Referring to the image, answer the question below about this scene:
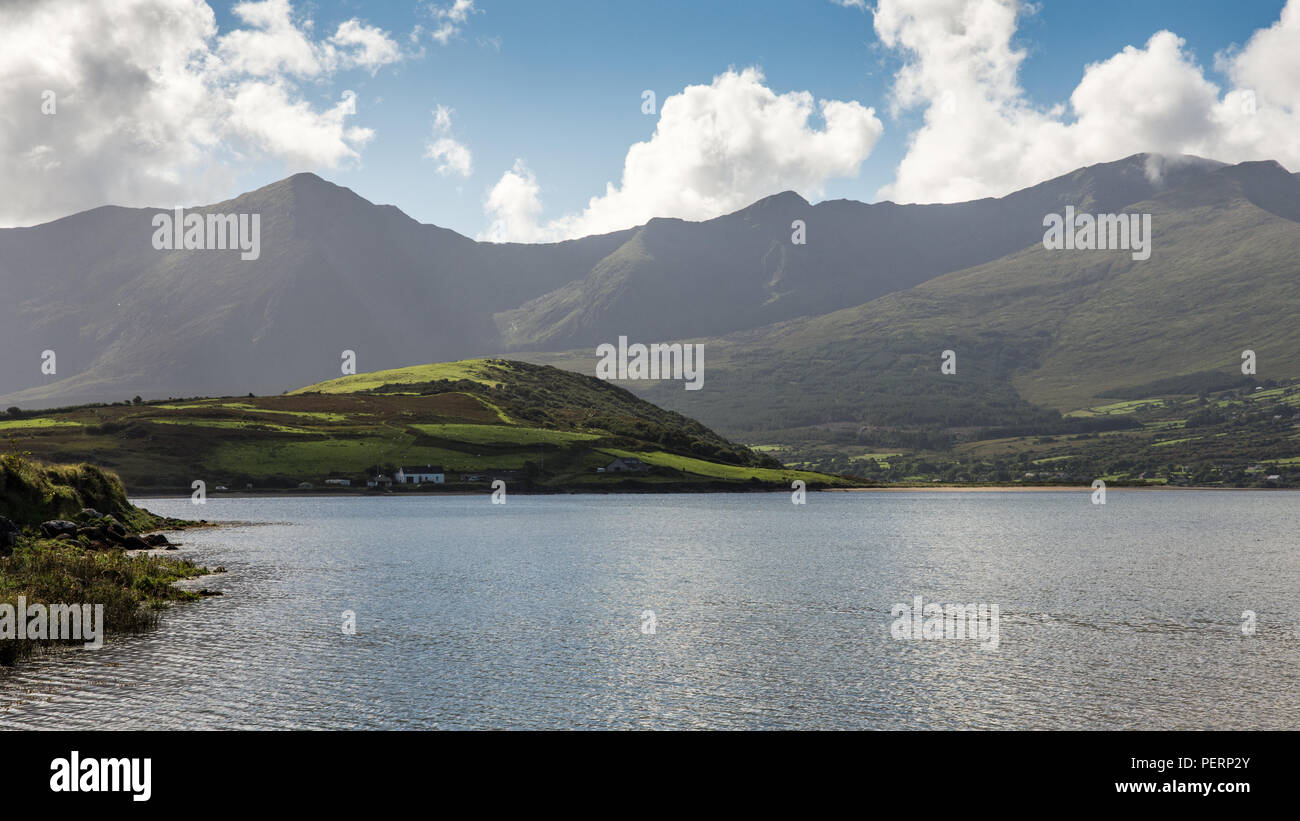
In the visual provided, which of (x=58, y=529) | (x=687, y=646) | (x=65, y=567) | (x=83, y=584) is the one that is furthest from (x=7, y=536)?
(x=687, y=646)

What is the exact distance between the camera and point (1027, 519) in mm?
170250

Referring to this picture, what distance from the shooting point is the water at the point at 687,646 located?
3519 centimetres

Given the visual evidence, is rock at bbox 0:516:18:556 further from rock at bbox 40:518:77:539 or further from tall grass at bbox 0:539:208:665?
rock at bbox 40:518:77:539

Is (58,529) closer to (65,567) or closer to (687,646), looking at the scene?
(65,567)

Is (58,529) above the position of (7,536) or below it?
below

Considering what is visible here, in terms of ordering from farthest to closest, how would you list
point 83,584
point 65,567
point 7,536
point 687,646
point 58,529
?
point 58,529 → point 7,536 → point 65,567 → point 83,584 → point 687,646

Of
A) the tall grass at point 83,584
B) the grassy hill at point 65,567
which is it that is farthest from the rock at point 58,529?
the tall grass at point 83,584

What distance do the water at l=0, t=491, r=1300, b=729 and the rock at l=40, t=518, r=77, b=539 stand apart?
36.7ft

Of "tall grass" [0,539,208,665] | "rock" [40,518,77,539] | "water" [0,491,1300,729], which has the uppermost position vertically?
"rock" [40,518,77,539]

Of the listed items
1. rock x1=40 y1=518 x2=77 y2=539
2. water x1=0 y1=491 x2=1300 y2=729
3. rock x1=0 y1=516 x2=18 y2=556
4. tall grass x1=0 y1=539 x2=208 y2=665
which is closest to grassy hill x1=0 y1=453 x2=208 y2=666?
tall grass x1=0 y1=539 x2=208 y2=665

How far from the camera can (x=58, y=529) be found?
7150cm

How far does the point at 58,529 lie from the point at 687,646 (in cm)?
5001

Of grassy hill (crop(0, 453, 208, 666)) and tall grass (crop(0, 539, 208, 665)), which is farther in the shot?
grassy hill (crop(0, 453, 208, 666))

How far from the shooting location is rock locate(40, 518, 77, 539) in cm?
7019
